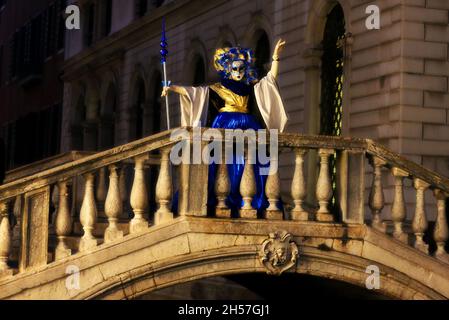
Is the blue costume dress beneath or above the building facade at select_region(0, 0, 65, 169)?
beneath

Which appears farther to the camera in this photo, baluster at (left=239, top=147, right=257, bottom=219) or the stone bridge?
baluster at (left=239, top=147, right=257, bottom=219)

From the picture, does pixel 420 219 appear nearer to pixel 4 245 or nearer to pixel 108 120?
pixel 4 245

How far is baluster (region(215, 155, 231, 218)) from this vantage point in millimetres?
11891

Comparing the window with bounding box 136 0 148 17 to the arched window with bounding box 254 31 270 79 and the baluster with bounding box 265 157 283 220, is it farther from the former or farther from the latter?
the baluster with bounding box 265 157 283 220

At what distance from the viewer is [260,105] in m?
13.0

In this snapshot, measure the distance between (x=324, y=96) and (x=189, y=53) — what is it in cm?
744

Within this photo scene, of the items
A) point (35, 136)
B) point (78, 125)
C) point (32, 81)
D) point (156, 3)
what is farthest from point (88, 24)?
point (156, 3)

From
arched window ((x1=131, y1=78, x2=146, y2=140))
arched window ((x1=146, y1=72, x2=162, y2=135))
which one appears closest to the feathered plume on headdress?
arched window ((x1=146, y1=72, x2=162, y2=135))

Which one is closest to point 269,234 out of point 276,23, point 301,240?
point 301,240

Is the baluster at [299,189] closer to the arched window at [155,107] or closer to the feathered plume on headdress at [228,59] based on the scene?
the feathered plume on headdress at [228,59]

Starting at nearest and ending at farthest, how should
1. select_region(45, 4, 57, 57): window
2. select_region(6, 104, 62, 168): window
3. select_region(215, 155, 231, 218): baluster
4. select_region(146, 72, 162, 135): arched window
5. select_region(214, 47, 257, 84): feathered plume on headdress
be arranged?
select_region(215, 155, 231, 218): baluster, select_region(214, 47, 257, 84): feathered plume on headdress, select_region(146, 72, 162, 135): arched window, select_region(6, 104, 62, 168): window, select_region(45, 4, 57, 57): window

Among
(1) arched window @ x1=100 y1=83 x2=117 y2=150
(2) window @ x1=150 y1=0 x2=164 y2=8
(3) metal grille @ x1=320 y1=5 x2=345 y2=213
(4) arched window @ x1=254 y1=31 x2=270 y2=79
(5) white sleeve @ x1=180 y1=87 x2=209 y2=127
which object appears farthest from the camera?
(1) arched window @ x1=100 y1=83 x2=117 y2=150

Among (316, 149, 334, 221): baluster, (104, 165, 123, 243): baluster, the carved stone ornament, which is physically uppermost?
(316, 149, 334, 221): baluster
